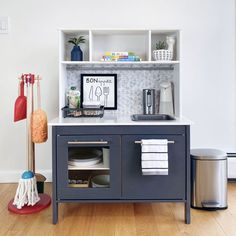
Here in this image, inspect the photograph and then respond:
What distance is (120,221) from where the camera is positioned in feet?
7.76

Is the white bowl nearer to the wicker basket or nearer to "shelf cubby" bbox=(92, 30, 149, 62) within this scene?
the wicker basket

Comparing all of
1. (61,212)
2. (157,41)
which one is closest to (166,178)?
(61,212)

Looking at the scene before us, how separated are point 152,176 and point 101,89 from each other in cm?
105

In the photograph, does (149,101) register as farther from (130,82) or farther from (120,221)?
(120,221)

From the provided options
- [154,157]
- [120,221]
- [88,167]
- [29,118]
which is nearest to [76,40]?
[29,118]

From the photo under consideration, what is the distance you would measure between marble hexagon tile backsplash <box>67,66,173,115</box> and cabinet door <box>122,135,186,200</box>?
813 millimetres

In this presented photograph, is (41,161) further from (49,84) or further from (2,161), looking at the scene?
(49,84)

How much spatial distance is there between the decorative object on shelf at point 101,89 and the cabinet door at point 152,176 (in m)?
0.81

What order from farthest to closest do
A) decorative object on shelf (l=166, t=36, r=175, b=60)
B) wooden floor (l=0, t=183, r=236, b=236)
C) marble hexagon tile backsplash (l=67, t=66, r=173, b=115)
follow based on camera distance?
marble hexagon tile backsplash (l=67, t=66, r=173, b=115), decorative object on shelf (l=166, t=36, r=175, b=60), wooden floor (l=0, t=183, r=236, b=236)

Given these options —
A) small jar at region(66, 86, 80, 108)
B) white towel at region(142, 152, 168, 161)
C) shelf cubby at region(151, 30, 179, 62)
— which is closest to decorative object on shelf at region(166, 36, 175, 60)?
shelf cubby at region(151, 30, 179, 62)

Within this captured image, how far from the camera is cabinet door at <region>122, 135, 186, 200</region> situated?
7.63 feet

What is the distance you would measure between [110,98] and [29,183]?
1048 millimetres

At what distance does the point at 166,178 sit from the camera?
2.34 metres

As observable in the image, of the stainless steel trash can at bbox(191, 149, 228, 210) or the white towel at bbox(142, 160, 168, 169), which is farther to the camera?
the stainless steel trash can at bbox(191, 149, 228, 210)
